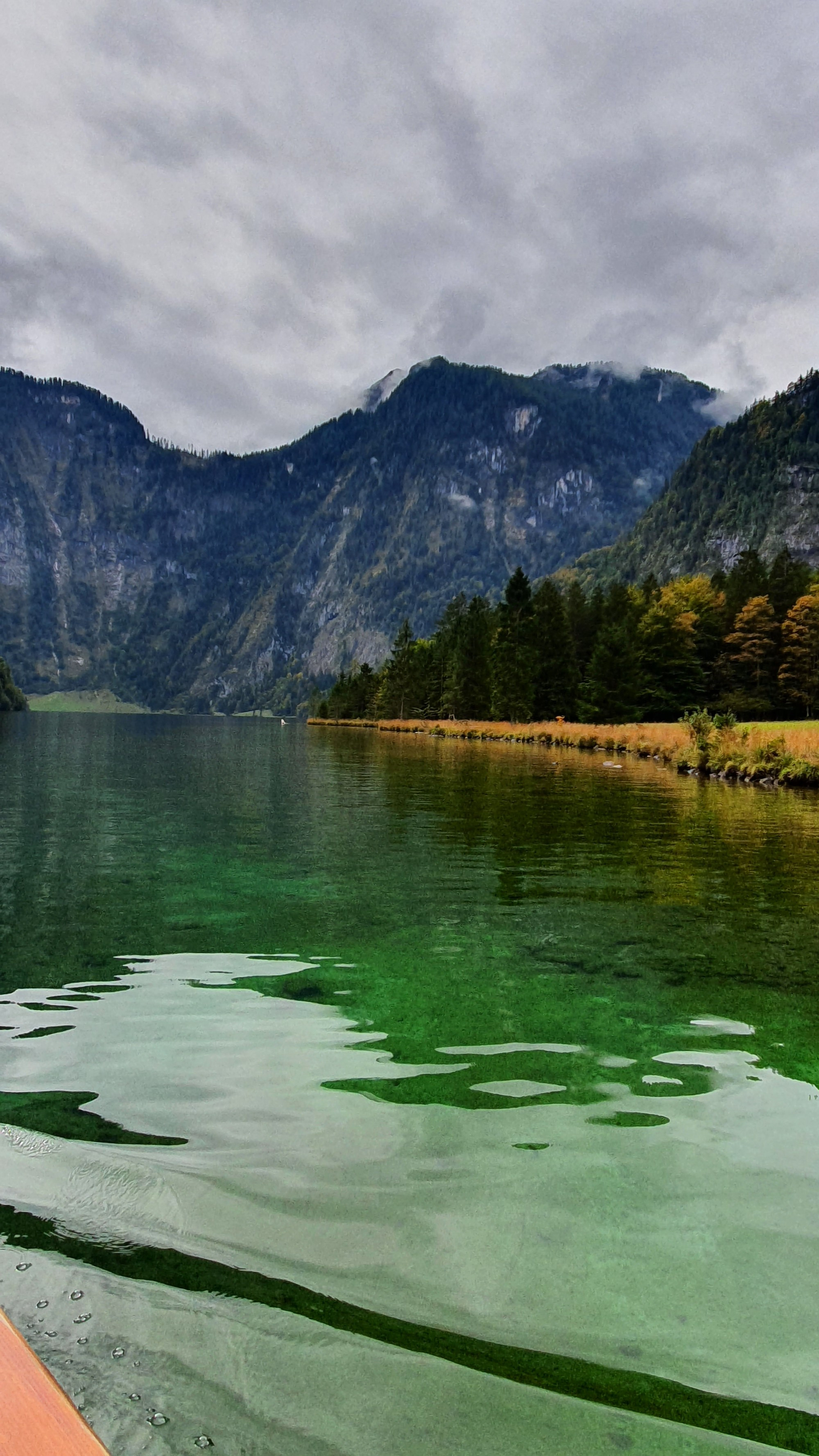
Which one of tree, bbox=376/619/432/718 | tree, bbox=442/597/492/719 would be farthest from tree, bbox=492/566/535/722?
tree, bbox=376/619/432/718

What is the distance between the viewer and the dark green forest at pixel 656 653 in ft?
251

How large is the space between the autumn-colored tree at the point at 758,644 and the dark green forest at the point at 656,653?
12 centimetres

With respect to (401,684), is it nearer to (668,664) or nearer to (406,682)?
(406,682)

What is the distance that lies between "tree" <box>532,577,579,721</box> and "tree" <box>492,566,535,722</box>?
147 centimetres

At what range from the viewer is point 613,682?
244ft

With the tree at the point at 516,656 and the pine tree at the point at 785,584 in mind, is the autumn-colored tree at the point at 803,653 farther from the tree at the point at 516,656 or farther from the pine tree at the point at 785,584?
the tree at the point at 516,656

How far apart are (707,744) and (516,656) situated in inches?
1814

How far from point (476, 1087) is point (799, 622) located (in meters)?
87.7

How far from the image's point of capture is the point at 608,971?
7.26 metres

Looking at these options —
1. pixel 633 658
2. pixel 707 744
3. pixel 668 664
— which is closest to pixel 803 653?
pixel 668 664

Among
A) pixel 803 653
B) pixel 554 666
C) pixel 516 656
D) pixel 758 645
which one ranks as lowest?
pixel 554 666

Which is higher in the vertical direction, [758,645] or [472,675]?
[758,645]

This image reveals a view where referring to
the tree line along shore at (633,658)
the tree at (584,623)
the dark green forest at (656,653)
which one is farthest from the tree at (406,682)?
the tree at (584,623)

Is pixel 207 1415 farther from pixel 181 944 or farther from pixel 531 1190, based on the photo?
pixel 181 944
